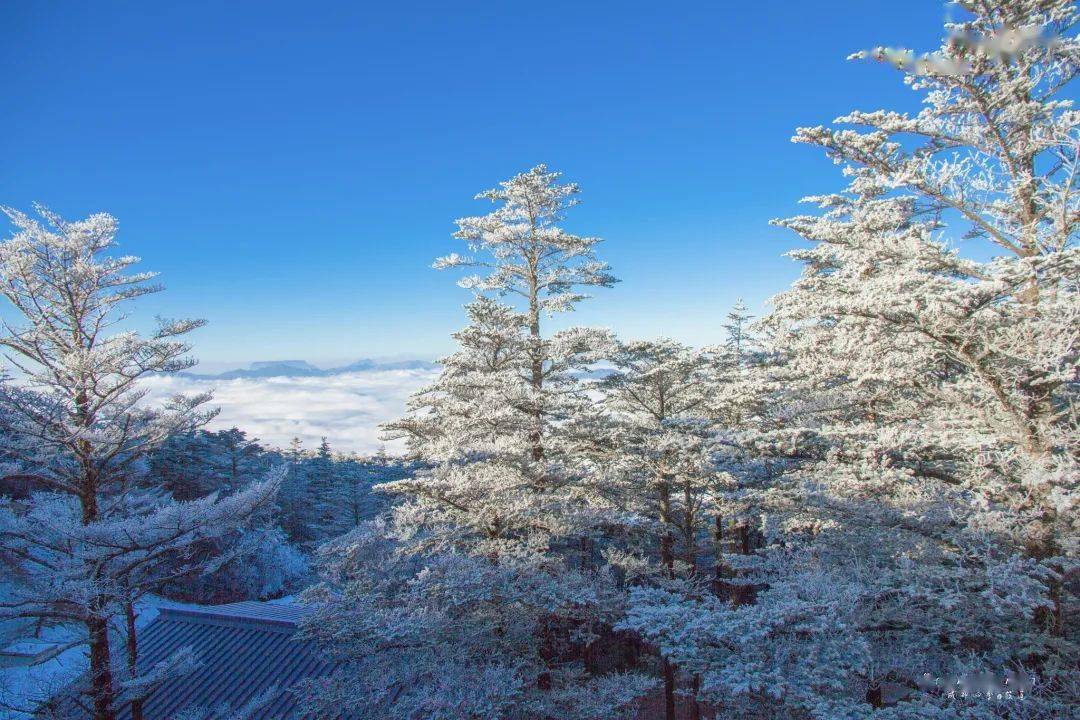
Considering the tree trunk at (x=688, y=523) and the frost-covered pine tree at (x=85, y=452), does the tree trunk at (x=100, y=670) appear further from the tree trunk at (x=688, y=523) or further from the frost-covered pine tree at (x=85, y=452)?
the tree trunk at (x=688, y=523)

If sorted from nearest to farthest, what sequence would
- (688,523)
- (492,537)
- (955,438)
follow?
(955,438)
(492,537)
(688,523)

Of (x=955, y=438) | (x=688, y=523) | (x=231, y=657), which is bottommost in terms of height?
(x=231, y=657)

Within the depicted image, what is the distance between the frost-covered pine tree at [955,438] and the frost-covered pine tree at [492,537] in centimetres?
364

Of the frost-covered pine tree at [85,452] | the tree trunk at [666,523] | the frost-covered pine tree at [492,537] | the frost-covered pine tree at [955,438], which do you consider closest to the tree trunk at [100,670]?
the frost-covered pine tree at [85,452]

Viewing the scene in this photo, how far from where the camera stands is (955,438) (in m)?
8.04

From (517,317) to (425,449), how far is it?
438 cm

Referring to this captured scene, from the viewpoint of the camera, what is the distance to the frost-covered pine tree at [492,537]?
1005 cm

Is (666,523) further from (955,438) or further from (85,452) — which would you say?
(85,452)

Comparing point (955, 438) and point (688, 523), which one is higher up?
point (955, 438)

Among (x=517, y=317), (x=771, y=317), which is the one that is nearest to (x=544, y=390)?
(x=517, y=317)

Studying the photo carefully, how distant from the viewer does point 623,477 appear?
1487cm

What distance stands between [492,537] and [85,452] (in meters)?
8.15

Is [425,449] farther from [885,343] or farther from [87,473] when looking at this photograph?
[885,343]

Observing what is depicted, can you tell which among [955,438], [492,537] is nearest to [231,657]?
[492,537]
